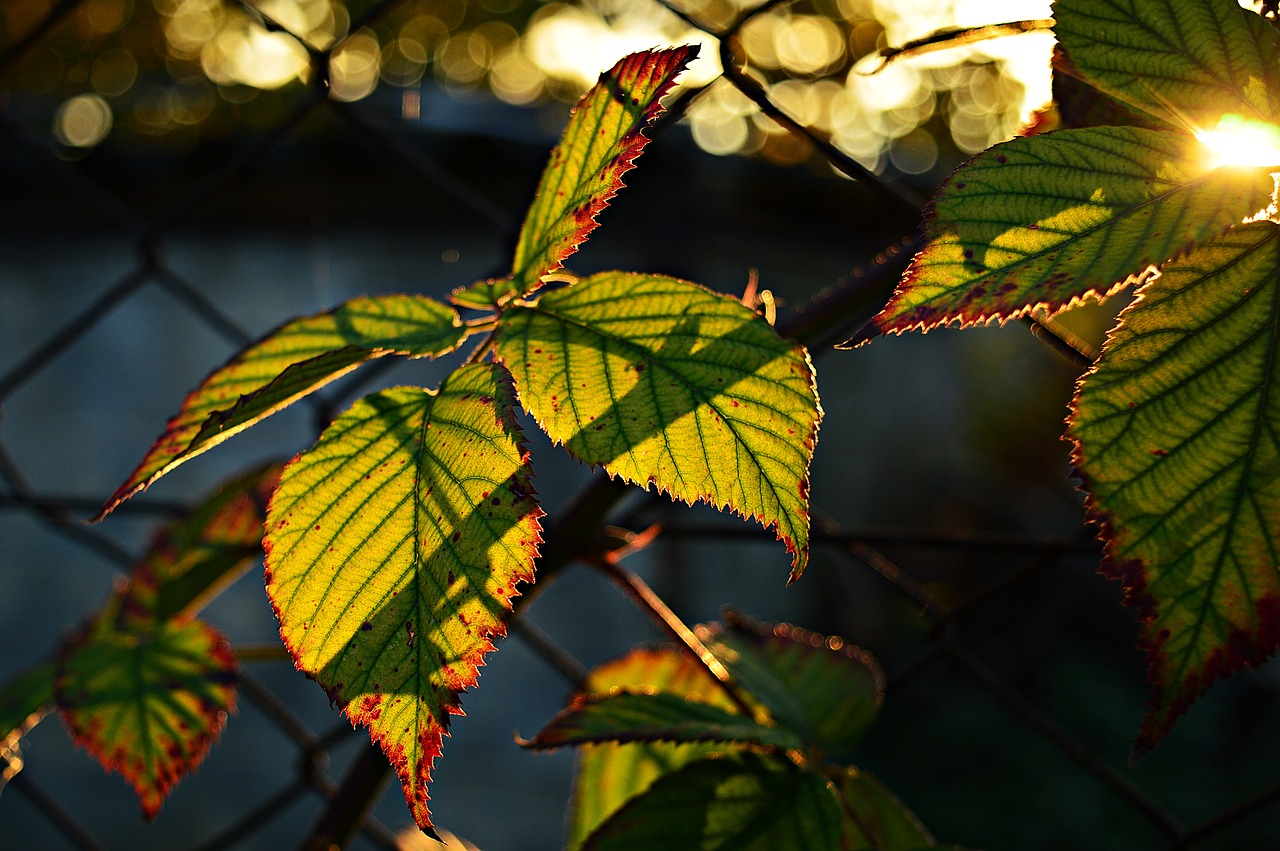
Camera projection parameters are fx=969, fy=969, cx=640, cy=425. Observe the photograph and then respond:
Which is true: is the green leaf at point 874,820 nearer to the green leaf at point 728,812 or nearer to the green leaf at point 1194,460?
the green leaf at point 728,812

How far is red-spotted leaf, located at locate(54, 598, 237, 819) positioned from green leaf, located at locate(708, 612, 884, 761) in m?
0.32

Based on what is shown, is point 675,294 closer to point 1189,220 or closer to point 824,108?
point 1189,220

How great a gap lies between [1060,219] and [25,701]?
680 millimetres

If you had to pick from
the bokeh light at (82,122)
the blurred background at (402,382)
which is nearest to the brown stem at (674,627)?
the blurred background at (402,382)

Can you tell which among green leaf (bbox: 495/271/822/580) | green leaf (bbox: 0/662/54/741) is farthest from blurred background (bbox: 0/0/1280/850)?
green leaf (bbox: 495/271/822/580)

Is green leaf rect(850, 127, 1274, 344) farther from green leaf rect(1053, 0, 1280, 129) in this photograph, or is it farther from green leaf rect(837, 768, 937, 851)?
green leaf rect(837, 768, 937, 851)

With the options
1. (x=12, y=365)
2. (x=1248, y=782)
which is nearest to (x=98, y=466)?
(x=12, y=365)

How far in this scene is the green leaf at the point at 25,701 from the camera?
2.06 ft

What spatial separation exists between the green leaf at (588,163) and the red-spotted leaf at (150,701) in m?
0.36

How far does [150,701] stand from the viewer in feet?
2.01

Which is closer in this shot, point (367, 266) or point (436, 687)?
point (436, 687)

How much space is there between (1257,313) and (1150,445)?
0.06 metres

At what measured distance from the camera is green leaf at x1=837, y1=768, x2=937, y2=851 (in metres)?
0.50

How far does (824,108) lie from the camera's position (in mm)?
1126
